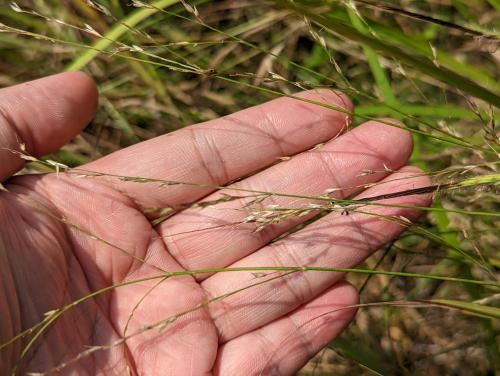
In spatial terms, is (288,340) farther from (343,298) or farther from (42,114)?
(42,114)

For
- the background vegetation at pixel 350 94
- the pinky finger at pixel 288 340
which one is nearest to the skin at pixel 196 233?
the pinky finger at pixel 288 340

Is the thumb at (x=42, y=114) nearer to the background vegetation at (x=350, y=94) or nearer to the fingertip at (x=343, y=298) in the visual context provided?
the background vegetation at (x=350, y=94)

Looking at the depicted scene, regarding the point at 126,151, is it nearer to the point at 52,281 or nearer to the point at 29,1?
the point at 52,281

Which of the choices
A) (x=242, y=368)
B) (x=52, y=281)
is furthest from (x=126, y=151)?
(x=242, y=368)

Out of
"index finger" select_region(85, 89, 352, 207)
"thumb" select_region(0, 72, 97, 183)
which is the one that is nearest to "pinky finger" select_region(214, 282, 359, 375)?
"index finger" select_region(85, 89, 352, 207)

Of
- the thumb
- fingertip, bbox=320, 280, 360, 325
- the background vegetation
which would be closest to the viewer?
the thumb

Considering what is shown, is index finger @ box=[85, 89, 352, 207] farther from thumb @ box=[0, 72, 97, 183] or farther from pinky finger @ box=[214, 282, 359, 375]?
pinky finger @ box=[214, 282, 359, 375]
